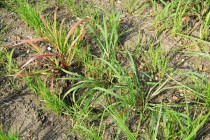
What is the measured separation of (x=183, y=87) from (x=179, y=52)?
33 centimetres

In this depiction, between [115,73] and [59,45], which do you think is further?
[59,45]

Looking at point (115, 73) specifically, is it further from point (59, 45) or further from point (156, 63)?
point (59, 45)

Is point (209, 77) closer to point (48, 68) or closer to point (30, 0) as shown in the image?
point (48, 68)

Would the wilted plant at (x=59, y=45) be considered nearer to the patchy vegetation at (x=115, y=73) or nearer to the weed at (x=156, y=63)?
the patchy vegetation at (x=115, y=73)

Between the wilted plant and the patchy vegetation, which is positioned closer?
the patchy vegetation

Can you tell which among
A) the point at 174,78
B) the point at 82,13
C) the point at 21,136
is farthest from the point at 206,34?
the point at 21,136

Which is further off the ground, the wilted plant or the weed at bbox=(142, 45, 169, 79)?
the wilted plant

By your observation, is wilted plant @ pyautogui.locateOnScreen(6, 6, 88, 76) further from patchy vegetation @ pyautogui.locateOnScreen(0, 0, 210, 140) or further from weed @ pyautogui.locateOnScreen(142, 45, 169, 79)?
weed @ pyautogui.locateOnScreen(142, 45, 169, 79)

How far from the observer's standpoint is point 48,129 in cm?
176

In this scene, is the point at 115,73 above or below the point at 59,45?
below

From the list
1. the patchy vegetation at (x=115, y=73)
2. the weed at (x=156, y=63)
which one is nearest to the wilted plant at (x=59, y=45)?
the patchy vegetation at (x=115, y=73)

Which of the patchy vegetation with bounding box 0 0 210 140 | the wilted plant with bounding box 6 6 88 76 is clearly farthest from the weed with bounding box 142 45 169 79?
the wilted plant with bounding box 6 6 88 76

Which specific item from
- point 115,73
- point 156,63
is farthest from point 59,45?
point 156,63

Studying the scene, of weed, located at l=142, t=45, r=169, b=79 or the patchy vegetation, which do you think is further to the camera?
weed, located at l=142, t=45, r=169, b=79
